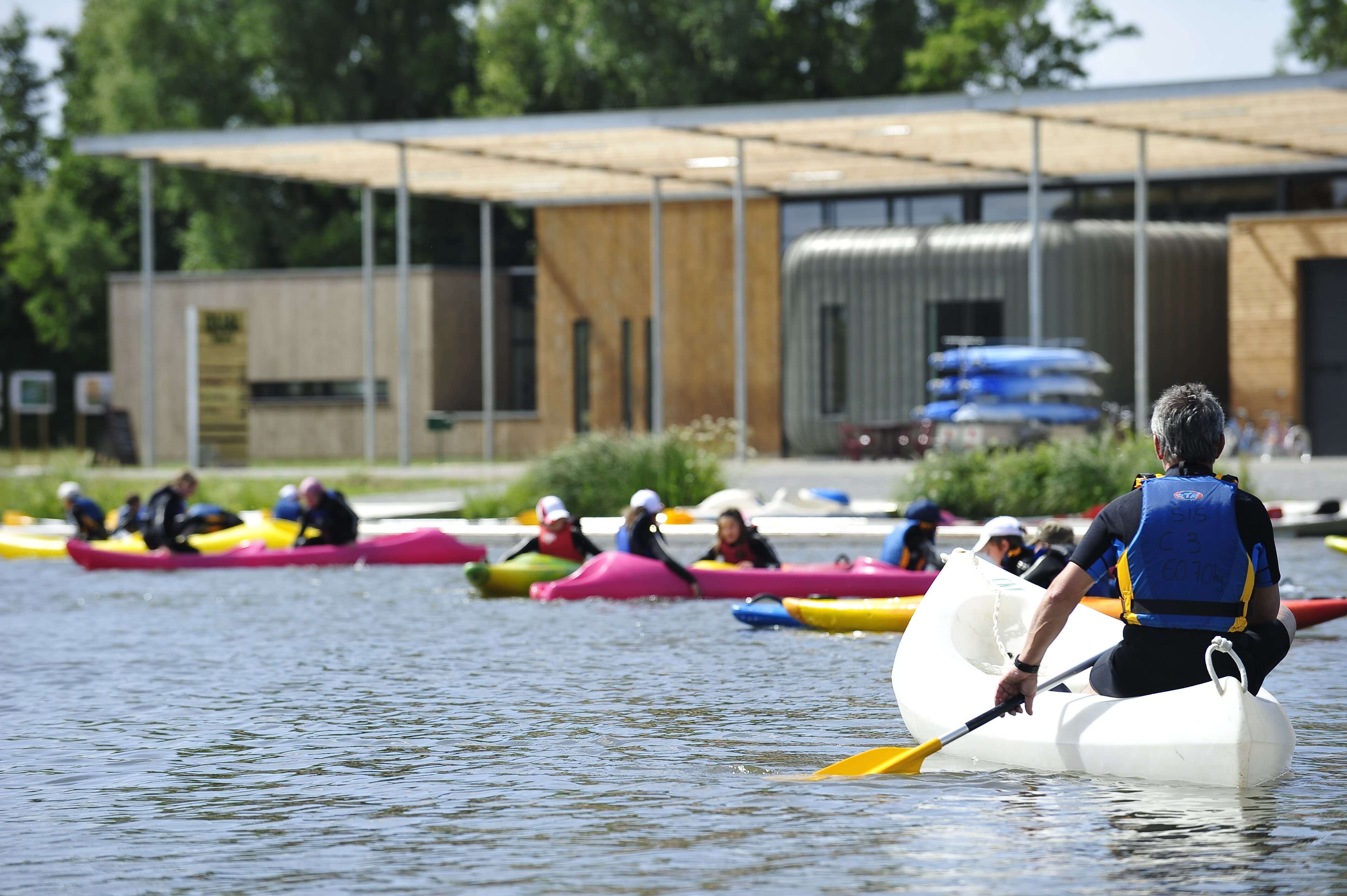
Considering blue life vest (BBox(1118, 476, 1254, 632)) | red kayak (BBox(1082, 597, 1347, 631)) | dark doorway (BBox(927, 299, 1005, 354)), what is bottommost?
red kayak (BBox(1082, 597, 1347, 631))

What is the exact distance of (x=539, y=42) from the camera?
2195 inches

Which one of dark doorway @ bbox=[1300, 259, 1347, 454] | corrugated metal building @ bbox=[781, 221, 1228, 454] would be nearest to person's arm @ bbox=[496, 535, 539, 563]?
corrugated metal building @ bbox=[781, 221, 1228, 454]

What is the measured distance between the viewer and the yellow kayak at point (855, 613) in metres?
14.5

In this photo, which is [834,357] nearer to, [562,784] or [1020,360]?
[1020,360]

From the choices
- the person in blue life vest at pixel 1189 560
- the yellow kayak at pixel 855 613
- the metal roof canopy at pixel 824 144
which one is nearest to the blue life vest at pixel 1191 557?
the person in blue life vest at pixel 1189 560

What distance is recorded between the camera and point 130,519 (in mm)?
22953

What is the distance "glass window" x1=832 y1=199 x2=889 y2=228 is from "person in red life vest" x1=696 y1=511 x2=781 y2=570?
24.0 meters

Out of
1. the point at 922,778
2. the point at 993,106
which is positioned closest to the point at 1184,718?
the point at 922,778

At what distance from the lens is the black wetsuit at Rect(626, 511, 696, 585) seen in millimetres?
17016

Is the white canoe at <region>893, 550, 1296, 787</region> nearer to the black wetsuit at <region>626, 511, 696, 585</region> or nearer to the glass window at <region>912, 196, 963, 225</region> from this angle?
the black wetsuit at <region>626, 511, 696, 585</region>

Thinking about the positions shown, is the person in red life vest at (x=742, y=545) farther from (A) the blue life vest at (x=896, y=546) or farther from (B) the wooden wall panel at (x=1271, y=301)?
(B) the wooden wall panel at (x=1271, y=301)

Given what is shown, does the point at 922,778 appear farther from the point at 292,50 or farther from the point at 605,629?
the point at 292,50

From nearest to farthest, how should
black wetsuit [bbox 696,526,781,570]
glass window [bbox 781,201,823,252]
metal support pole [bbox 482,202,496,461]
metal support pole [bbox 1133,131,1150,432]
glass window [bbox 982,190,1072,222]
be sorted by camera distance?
black wetsuit [bbox 696,526,781,570]
metal support pole [bbox 1133,131,1150,432]
glass window [bbox 982,190,1072,222]
metal support pole [bbox 482,202,496,461]
glass window [bbox 781,201,823,252]

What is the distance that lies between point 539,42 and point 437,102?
4703 millimetres
